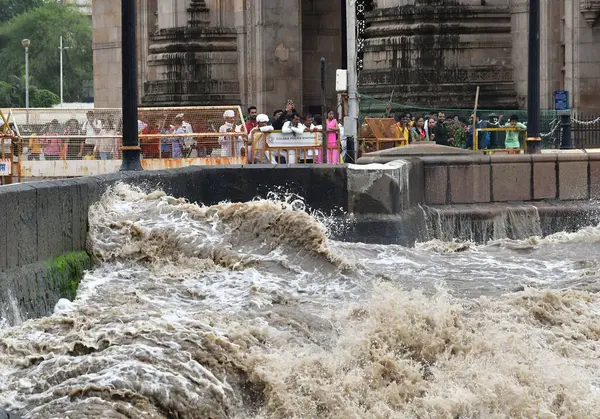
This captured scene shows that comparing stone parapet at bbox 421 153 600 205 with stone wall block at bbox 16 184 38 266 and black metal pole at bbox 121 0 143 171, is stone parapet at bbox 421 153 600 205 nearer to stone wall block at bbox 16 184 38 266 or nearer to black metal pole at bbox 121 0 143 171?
black metal pole at bbox 121 0 143 171

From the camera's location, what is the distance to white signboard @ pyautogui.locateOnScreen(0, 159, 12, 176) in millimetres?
22469

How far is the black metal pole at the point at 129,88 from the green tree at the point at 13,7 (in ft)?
326

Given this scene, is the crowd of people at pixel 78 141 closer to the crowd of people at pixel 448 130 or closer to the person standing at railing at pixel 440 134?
the crowd of people at pixel 448 130

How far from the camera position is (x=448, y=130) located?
26.1 metres

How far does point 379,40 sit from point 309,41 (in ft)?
26.6

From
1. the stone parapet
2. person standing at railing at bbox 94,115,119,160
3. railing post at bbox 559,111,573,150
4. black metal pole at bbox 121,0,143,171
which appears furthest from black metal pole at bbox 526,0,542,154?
person standing at railing at bbox 94,115,119,160

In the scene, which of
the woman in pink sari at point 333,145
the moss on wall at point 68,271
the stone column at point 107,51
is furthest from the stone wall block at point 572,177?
the stone column at point 107,51

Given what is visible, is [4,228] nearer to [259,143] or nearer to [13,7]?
[259,143]

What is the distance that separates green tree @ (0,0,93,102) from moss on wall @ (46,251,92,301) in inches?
3639

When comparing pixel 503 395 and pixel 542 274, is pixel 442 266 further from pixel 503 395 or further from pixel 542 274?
pixel 503 395

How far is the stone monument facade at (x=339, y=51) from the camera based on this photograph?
28469mm

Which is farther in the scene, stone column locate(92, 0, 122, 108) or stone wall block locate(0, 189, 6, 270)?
stone column locate(92, 0, 122, 108)

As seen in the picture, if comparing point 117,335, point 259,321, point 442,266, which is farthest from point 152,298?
point 442,266

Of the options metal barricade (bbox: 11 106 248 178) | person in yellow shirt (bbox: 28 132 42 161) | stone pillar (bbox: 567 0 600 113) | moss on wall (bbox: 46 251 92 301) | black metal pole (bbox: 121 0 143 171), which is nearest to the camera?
moss on wall (bbox: 46 251 92 301)
